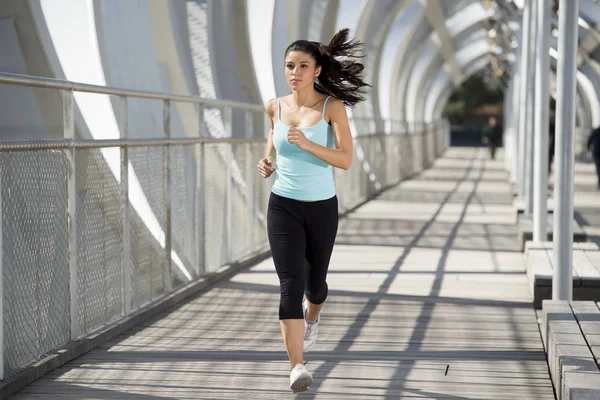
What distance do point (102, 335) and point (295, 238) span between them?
1.90 metres

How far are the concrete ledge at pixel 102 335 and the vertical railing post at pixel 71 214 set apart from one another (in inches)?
6.2

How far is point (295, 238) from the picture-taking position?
548 cm

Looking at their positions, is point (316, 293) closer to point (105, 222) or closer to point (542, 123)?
point (105, 222)

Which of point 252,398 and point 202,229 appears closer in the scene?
point 252,398

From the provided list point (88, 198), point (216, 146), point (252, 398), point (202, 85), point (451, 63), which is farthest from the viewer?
point (451, 63)

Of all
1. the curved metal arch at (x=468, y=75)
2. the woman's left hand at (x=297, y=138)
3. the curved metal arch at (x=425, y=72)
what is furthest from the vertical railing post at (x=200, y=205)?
the curved metal arch at (x=425, y=72)

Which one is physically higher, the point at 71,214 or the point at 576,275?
the point at 71,214

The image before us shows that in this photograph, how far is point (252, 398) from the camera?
543 cm

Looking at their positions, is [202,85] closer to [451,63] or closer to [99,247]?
[99,247]

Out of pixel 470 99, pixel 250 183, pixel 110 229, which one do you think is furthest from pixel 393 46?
pixel 470 99

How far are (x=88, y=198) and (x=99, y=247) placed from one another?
1.13 feet

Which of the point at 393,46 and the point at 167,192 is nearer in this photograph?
the point at 167,192

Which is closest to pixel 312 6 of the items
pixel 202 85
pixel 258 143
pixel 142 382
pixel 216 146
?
pixel 202 85

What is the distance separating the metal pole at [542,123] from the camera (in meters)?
10.7
